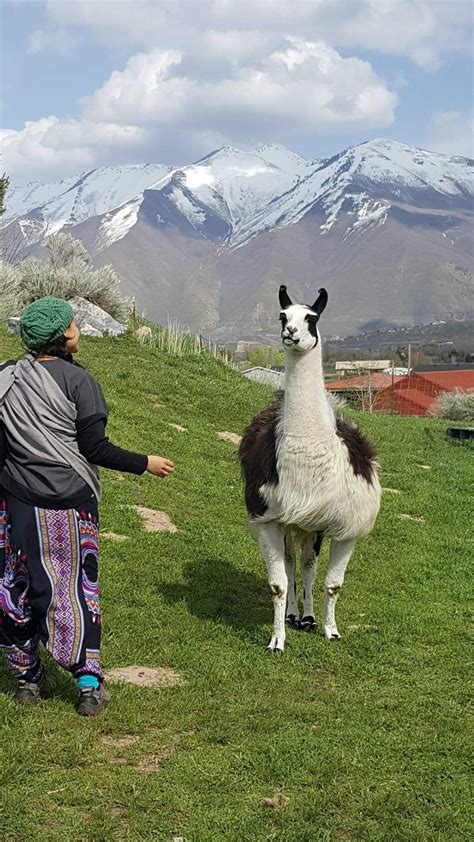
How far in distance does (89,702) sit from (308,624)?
2.73 m

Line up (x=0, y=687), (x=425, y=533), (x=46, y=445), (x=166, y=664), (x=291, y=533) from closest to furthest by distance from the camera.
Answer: (x=46, y=445)
(x=0, y=687)
(x=166, y=664)
(x=291, y=533)
(x=425, y=533)

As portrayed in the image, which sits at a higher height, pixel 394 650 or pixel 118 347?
pixel 118 347

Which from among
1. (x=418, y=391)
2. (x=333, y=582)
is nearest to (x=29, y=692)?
(x=333, y=582)

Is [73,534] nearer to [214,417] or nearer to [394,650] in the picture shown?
[394,650]

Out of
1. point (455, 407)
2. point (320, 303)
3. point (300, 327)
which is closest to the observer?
point (300, 327)

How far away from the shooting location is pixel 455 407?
99.7ft

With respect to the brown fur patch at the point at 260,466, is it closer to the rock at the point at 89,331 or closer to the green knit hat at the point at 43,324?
the green knit hat at the point at 43,324

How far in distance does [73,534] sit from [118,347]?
1453cm

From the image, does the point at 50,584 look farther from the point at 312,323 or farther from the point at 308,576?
the point at 308,576

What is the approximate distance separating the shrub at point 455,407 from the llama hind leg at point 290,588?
22.8m

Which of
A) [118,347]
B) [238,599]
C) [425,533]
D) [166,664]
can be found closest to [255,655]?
[166,664]

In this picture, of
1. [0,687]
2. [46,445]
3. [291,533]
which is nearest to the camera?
[46,445]

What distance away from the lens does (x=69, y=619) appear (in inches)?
187

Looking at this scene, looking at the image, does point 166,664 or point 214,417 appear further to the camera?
point 214,417
